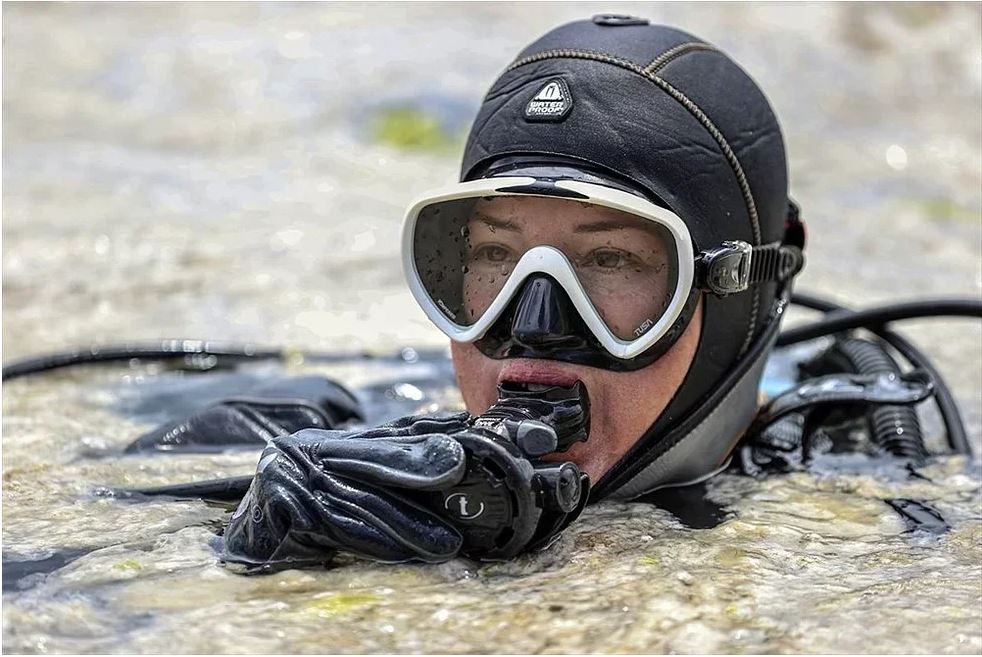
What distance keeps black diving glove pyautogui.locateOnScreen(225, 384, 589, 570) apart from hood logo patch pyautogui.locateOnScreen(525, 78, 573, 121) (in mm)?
720

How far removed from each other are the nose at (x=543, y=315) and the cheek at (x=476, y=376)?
117 millimetres

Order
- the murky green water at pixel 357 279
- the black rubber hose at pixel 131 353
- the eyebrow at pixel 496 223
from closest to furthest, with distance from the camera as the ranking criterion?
the murky green water at pixel 357 279 → the eyebrow at pixel 496 223 → the black rubber hose at pixel 131 353

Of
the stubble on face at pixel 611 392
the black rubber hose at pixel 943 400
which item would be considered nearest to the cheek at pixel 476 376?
the stubble on face at pixel 611 392

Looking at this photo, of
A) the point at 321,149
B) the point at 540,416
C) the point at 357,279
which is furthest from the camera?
the point at 321,149

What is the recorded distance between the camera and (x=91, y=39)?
32.9 ft

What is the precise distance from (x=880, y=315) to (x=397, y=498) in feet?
6.02

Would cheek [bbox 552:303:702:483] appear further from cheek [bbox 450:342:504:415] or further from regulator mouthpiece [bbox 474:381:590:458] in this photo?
cheek [bbox 450:342:504:415]

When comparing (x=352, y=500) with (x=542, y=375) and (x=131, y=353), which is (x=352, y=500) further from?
(x=131, y=353)

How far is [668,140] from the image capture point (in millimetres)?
2350

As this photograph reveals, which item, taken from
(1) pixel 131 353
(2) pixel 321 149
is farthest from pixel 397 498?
(2) pixel 321 149

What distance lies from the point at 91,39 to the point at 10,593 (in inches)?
359

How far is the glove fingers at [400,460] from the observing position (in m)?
1.82

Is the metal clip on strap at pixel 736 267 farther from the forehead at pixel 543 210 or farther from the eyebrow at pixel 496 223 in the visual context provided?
the eyebrow at pixel 496 223

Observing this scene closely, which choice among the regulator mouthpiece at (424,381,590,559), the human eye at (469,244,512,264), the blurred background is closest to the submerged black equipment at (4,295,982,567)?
the regulator mouthpiece at (424,381,590,559)
